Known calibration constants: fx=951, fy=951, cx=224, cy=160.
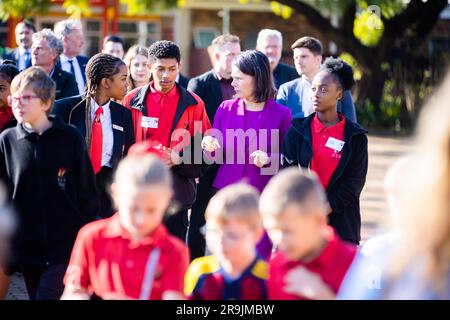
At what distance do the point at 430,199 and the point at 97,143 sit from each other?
3.74 metres

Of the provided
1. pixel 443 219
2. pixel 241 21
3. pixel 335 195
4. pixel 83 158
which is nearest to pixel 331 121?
pixel 335 195

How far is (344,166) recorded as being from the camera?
6.73 metres

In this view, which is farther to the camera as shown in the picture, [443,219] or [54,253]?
Answer: [54,253]

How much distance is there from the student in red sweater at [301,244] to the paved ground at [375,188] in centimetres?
66

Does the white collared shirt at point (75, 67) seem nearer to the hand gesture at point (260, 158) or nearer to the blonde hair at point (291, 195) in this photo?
the hand gesture at point (260, 158)

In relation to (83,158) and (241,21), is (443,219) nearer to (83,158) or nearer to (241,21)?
(83,158)

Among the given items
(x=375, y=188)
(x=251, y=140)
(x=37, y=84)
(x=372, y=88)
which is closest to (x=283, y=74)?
(x=251, y=140)

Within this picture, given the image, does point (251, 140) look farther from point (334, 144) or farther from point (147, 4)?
point (147, 4)

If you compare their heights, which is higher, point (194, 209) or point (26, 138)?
point (26, 138)

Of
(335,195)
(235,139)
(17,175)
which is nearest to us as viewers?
(17,175)

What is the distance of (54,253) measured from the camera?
556cm
